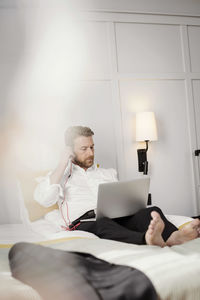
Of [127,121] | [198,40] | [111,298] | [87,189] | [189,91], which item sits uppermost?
[198,40]

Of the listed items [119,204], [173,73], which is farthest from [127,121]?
[119,204]

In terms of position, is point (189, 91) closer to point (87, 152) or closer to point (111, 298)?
point (87, 152)

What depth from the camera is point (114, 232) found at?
1485mm

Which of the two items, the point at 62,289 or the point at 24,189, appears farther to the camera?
the point at 24,189

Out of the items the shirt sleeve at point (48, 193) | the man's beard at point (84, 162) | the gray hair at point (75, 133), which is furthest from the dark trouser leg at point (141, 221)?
the gray hair at point (75, 133)

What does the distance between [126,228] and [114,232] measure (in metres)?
0.18

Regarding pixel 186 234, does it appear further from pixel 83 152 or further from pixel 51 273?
pixel 83 152

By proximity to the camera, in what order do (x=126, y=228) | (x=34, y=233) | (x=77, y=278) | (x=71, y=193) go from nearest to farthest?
(x=77, y=278)
(x=126, y=228)
(x=34, y=233)
(x=71, y=193)

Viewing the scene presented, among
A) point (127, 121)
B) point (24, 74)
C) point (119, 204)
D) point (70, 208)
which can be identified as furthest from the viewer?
point (127, 121)

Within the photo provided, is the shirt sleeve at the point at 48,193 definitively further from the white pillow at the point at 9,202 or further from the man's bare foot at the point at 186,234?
the man's bare foot at the point at 186,234

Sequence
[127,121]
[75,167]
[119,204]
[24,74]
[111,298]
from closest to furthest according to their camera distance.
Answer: [111,298] < [119,204] < [75,167] < [24,74] < [127,121]

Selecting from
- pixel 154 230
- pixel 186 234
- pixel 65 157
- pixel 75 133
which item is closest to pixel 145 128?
pixel 75 133

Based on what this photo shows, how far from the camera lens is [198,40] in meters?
3.43

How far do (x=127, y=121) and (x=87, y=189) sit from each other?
44.6 inches
